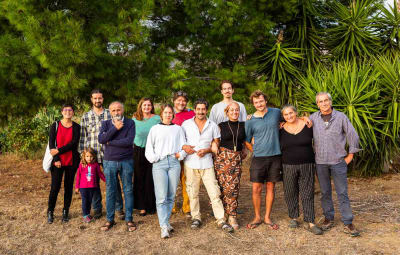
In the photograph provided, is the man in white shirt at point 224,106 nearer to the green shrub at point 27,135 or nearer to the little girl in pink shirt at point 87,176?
the little girl in pink shirt at point 87,176

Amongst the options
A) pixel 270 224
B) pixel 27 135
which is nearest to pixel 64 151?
pixel 270 224

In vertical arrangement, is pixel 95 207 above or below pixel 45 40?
below

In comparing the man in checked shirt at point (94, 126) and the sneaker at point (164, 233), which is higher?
the man in checked shirt at point (94, 126)

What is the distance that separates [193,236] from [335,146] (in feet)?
6.45

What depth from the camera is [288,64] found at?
7.64m

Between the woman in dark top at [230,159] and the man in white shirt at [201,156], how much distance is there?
3.1 inches

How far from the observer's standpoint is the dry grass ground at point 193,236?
3.70m

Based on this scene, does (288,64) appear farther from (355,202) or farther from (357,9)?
(355,202)

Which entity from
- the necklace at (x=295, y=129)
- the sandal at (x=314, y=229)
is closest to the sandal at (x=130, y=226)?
the sandal at (x=314, y=229)

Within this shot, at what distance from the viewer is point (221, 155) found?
433 cm

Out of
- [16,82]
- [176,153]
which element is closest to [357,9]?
[176,153]

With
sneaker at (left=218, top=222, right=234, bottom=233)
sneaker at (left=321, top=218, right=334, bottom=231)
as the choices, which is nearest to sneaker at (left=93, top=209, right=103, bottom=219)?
sneaker at (left=218, top=222, right=234, bottom=233)

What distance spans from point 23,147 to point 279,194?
751 cm

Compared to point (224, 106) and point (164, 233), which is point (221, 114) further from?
point (164, 233)
